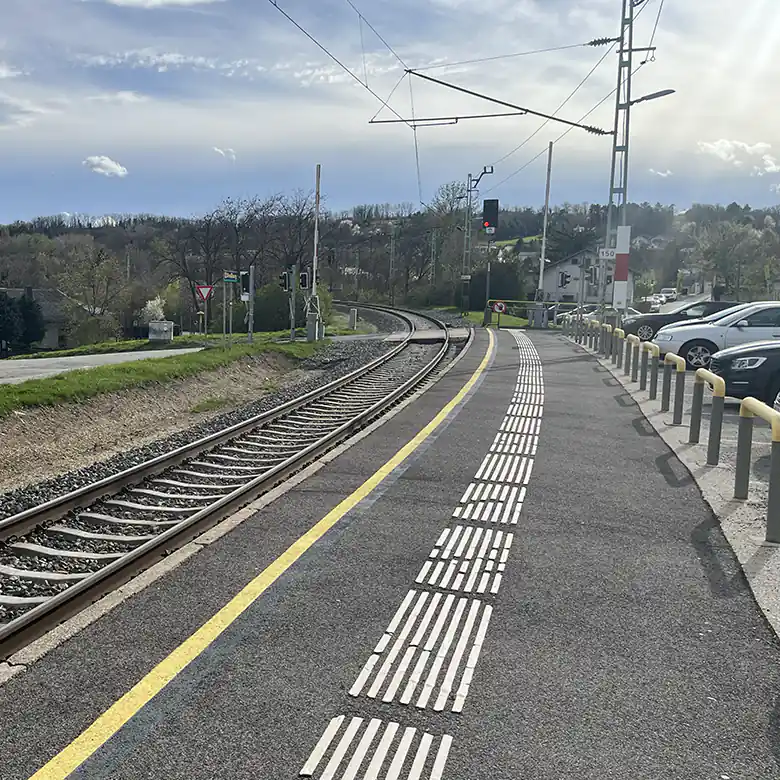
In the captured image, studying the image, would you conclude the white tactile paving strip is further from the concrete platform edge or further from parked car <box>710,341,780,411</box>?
parked car <box>710,341,780,411</box>

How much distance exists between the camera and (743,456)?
6953mm

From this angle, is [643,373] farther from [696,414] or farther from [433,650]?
[433,650]

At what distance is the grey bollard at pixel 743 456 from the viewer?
272 inches

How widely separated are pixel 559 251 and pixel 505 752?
99811 millimetres

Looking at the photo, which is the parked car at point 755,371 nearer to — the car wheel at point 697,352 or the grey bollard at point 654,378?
the grey bollard at point 654,378

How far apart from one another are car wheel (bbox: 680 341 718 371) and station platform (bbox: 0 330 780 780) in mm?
11283

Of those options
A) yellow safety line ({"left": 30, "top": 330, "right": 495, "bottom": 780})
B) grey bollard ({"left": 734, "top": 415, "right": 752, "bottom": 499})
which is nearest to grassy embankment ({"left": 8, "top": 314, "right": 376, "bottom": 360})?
grey bollard ({"left": 734, "top": 415, "right": 752, "bottom": 499})

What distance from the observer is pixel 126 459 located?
981cm

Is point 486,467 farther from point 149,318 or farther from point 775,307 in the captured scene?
point 149,318

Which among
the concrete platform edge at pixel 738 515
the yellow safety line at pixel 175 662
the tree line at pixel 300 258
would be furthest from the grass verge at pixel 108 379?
the tree line at pixel 300 258

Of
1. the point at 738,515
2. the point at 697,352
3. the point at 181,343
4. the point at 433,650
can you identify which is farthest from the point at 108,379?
the point at 181,343

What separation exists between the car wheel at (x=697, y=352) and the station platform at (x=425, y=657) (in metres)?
11.3

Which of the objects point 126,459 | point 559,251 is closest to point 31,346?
point 559,251

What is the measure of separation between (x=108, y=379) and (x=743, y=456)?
1158 cm
